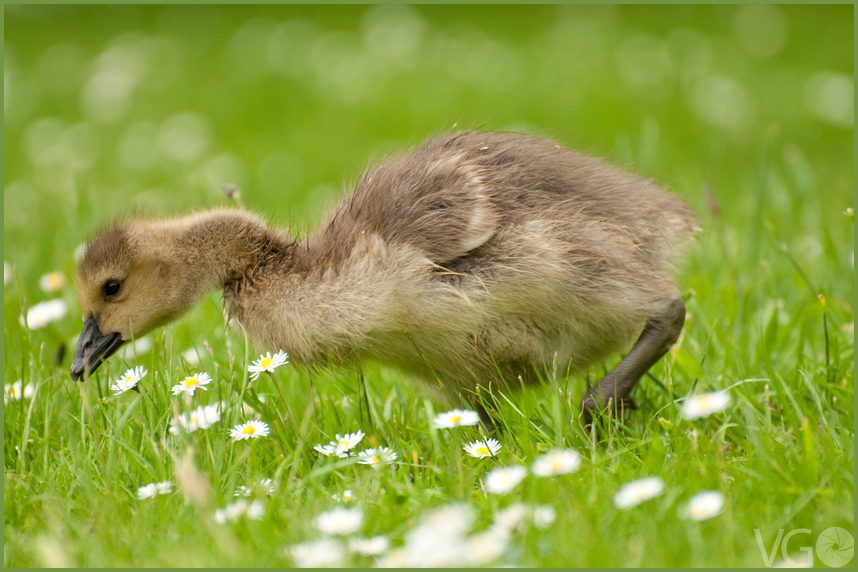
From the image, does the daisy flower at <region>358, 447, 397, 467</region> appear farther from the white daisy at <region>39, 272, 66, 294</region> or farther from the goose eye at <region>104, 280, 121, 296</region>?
the white daisy at <region>39, 272, 66, 294</region>

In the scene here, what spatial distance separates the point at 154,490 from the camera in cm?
223

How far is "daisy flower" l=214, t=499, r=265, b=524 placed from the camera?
6.68 ft

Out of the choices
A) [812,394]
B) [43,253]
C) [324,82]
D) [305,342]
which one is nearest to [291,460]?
[305,342]

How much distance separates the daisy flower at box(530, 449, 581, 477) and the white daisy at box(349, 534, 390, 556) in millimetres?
407

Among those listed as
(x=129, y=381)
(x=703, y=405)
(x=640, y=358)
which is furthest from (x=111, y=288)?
(x=703, y=405)

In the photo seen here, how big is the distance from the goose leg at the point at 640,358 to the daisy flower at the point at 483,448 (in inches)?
12.2

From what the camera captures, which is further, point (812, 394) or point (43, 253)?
point (43, 253)

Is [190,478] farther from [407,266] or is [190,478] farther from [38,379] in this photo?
[38,379]

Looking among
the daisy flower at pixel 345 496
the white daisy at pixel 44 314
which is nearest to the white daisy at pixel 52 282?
the white daisy at pixel 44 314

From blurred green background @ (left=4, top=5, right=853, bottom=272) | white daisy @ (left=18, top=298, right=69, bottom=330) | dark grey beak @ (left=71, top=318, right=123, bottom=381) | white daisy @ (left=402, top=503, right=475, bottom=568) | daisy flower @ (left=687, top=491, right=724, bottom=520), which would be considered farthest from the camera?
blurred green background @ (left=4, top=5, right=853, bottom=272)

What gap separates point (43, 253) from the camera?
4.45 meters

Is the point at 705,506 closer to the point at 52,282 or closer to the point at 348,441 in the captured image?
the point at 348,441

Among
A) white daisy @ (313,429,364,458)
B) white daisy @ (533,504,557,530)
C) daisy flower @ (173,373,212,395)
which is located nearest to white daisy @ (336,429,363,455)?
white daisy @ (313,429,364,458)

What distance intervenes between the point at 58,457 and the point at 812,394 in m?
2.29
